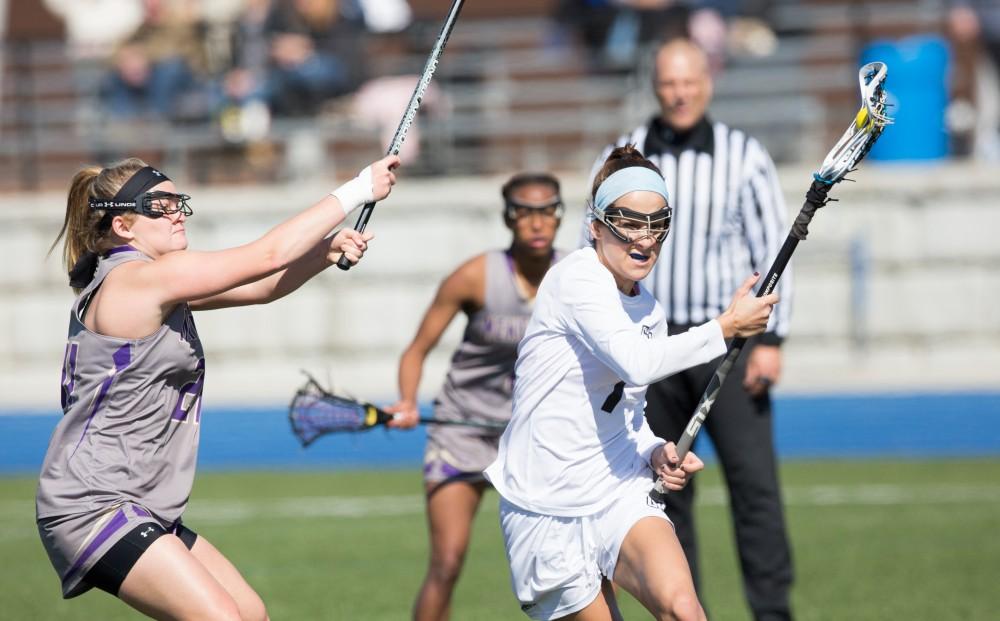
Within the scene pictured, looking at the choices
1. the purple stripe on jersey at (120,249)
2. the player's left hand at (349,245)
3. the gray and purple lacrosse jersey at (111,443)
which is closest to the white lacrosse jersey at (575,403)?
the player's left hand at (349,245)

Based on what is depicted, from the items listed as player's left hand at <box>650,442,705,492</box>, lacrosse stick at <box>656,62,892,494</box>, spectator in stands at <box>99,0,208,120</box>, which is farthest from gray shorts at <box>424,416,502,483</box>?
spectator in stands at <box>99,0,208,120</box>

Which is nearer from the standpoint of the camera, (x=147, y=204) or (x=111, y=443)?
(x=111, y=443)

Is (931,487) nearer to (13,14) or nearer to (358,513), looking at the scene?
(358,513)

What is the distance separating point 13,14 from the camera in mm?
17391

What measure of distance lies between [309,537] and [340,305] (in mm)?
4307

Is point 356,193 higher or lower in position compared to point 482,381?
higher

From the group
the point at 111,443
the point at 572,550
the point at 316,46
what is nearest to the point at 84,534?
the point at 111,443

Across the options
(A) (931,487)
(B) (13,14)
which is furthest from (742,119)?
(B) (13,14)

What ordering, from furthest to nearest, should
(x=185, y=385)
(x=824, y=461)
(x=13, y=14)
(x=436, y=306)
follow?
(x=13, y=14) → (x=824, y=461) → (x=436, y=306) → (x=185, y=385)

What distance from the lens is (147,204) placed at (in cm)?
456

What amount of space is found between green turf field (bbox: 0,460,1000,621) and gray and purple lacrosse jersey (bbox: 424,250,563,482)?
1.39m

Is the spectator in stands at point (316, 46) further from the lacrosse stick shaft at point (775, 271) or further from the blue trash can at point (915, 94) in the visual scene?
the lacrosse stick shaft at point (775, 271)

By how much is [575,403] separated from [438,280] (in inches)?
344

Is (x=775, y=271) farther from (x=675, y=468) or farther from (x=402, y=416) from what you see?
(x=402, y=416)
